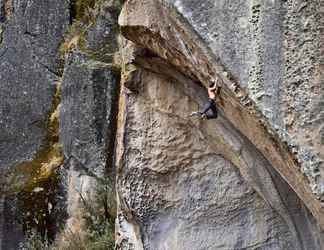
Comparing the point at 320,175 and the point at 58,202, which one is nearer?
the point at 320,175

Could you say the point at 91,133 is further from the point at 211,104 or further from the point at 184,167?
the point at 211,104

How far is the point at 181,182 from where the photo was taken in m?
3.58

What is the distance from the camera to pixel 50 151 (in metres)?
5.66

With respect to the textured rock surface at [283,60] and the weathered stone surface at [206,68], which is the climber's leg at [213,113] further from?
the textured rock surface at [283,60]

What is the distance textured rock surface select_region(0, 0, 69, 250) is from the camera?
579 cm

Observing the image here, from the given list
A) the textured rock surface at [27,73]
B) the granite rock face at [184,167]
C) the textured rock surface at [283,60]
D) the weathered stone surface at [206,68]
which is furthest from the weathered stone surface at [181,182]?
the textured rock surface at [27,73]

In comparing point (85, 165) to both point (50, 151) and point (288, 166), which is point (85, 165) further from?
point (288, 166)

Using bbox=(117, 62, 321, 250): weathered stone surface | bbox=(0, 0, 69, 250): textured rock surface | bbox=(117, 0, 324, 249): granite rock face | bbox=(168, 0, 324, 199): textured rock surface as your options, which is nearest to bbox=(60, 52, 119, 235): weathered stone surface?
bbox=(0, 0, 69, 250): textured rock surface

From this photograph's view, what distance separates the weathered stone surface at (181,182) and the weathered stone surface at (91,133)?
152cm

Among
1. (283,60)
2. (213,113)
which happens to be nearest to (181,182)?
(213,113)

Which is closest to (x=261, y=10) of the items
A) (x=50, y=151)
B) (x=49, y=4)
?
(x=50, y=151)

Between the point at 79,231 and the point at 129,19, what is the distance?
207cm

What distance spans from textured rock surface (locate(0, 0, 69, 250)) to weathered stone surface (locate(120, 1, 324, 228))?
8.33ft

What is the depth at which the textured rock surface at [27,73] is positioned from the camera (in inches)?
228
